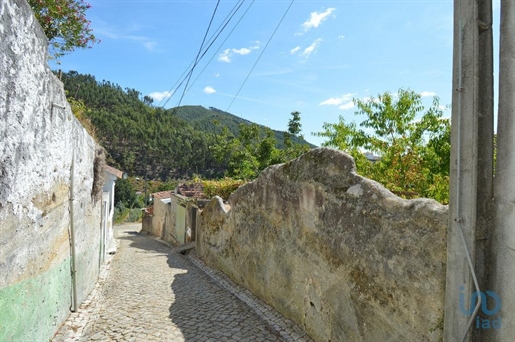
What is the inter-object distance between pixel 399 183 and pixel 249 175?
15.1 m

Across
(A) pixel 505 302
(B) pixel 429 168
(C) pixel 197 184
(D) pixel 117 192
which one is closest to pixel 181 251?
(C) pixel 197 184

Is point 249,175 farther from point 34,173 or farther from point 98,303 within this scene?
point 34,173

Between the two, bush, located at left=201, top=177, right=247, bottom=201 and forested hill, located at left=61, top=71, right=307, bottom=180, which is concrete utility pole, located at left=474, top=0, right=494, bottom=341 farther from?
forested hill, located at left=61, top=71, right=307, bottom=180

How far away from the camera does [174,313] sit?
620 cm

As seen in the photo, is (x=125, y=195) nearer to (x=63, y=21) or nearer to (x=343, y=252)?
(x=63, y=21)

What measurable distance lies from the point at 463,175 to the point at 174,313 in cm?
517

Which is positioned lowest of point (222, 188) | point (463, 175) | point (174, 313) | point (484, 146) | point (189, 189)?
point (174, 313)

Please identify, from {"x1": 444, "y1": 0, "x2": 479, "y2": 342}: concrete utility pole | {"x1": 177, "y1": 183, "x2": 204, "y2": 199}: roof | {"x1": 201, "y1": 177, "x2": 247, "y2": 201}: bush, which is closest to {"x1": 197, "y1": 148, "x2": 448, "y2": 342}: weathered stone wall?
{"x1": 444, "y1": 0, "x2": 479, "y2": 342}: concrete utility pole

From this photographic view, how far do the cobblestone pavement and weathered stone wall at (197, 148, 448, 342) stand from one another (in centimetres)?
45

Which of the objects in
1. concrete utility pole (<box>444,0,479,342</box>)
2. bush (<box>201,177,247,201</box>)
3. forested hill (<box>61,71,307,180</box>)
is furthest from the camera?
forested hill (<box>61,71,307,180</box>)

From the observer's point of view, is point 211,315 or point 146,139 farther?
point 146,139

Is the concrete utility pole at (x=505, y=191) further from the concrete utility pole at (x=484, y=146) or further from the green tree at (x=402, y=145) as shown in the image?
the green tree at (x=402, y=145)

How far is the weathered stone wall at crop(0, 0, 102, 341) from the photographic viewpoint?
3.08 m

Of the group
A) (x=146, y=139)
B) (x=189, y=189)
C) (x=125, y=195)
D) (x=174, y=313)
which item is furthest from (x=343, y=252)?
(x=146, y=139)
